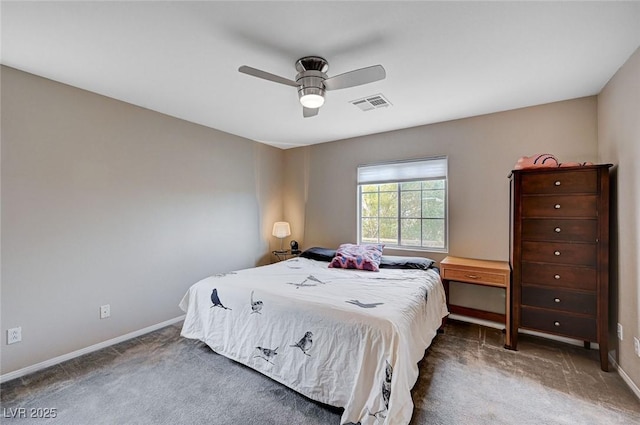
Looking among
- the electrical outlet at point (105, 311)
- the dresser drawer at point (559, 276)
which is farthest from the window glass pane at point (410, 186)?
the electrical outlet at point (105, 311)

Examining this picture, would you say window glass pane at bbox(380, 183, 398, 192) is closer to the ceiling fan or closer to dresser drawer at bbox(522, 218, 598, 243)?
dresser drawer at bbox(522, 218, 598, 243)

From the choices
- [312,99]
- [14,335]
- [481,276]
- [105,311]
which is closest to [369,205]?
[481,276]

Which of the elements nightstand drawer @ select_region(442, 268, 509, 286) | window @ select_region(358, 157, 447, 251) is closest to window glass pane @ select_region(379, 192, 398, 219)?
window @ select_region(358, 157, 447, 251)

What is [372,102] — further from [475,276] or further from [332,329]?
[332,329]

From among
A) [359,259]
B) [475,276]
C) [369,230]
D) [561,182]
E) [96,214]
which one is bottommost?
[475,276]

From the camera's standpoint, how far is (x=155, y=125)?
3100mm

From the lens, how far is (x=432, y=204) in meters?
3.55

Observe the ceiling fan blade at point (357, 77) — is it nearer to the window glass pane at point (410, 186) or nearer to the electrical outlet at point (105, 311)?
the window glass pane at point (410, 186)

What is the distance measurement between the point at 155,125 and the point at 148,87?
0.67 m

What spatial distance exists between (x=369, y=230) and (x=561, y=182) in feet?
7.28

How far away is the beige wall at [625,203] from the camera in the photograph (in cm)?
196

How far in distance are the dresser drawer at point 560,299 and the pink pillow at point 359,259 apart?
1.40 meters

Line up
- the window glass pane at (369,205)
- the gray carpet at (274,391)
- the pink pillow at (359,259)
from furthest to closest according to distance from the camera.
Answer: the window glass pane at (369,205) → the pink pillow at (359,259) → the gray carpet at (274,391)

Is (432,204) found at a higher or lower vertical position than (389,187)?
lower
